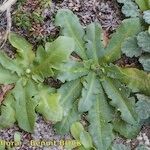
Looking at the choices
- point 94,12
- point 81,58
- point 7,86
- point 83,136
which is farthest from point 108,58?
point 7,86

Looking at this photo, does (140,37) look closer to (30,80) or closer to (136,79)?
(136,79)

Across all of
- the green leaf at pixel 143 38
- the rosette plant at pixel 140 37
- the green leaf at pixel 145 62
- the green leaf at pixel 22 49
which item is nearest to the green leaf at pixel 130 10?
the rosette plant at pixel 140 37

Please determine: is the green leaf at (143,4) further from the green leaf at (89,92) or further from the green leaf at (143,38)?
the green leaf at (89,92)

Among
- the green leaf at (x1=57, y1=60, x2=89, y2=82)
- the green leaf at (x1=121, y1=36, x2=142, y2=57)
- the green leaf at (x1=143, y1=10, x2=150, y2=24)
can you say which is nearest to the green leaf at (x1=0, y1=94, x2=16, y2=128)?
the green leaf at (x1=57, y1=60, x2=89, y2=82)

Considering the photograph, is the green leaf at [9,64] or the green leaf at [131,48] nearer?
the green leaf at [9,64]

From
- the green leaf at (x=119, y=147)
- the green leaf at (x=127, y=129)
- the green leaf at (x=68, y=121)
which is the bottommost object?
the green leaf at (x=119, y=147)
